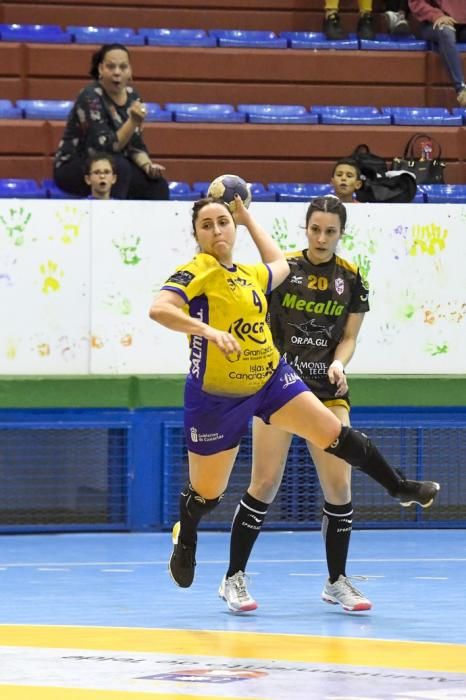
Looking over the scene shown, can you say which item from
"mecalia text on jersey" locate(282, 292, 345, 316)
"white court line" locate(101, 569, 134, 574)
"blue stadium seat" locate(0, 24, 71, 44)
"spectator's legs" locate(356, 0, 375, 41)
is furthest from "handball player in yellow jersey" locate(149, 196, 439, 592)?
"spectator's legs" locate(356, 0, 375, 41)

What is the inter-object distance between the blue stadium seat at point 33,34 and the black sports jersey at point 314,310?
7.03 metres

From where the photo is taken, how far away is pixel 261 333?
20.9 feet

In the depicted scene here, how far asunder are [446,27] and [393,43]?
23.9 inches

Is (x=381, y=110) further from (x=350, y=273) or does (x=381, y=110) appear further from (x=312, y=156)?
(x=350, y=273)

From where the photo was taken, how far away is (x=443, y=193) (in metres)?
12.0

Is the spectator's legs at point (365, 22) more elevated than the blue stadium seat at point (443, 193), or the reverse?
the spectator's legs at point (365, 22)

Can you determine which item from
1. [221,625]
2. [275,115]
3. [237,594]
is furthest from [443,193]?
[221,625]

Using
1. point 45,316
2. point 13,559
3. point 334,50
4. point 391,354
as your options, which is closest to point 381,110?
point 334,50

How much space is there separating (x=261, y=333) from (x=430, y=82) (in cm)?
836

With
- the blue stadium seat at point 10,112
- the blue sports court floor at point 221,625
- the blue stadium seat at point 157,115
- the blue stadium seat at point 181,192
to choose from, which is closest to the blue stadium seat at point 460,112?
the blue stadium seat at point 157,115

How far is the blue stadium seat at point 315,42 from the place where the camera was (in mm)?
14016

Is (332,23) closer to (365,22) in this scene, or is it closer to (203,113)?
(365,22)

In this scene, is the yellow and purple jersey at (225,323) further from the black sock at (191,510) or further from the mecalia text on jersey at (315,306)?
the mecalia text on jersey at (315,306)

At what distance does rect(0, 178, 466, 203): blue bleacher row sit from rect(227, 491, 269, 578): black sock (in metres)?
4.38
